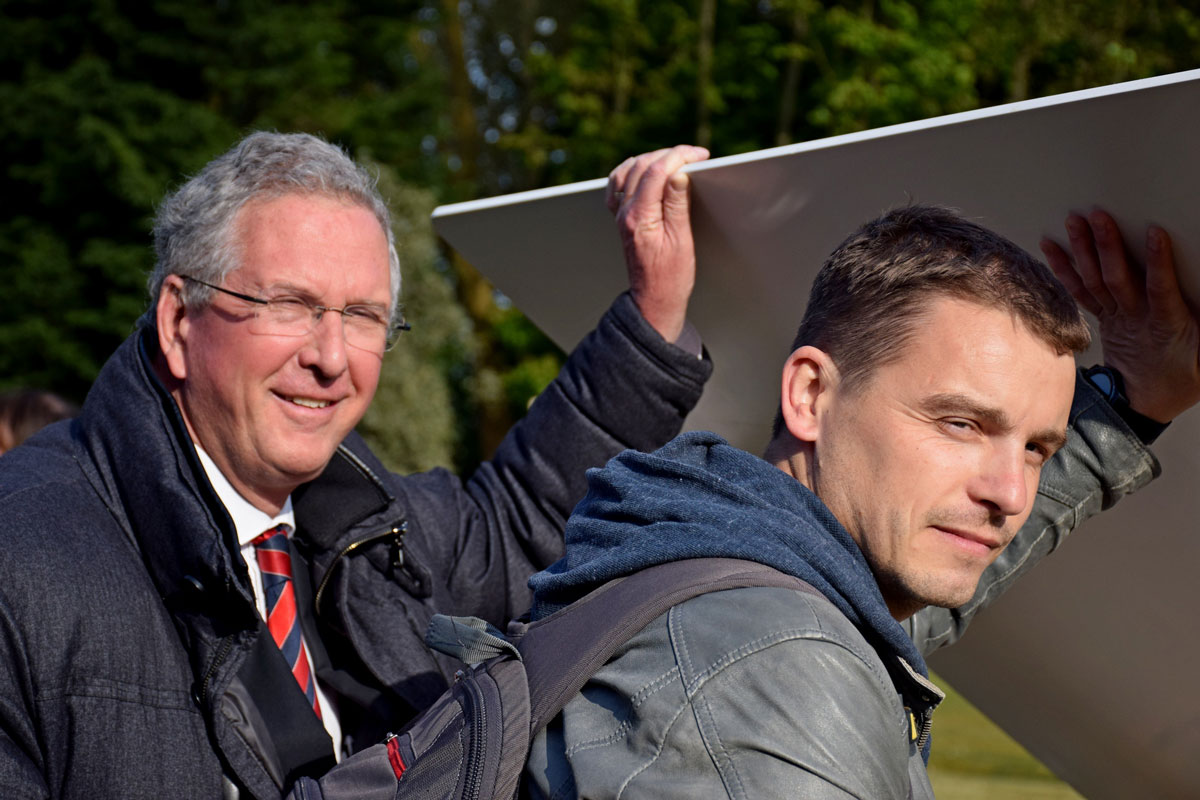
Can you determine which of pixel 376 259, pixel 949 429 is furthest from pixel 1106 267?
pixel 376 259

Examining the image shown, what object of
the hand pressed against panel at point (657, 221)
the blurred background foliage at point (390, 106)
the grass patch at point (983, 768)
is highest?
the hand pressed against panel at point (657, 221)

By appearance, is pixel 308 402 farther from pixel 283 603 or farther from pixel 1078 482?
pixel 1078 482

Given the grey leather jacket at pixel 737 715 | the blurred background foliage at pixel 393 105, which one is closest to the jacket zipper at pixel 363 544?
the grey leather jacket at pixel 737 715

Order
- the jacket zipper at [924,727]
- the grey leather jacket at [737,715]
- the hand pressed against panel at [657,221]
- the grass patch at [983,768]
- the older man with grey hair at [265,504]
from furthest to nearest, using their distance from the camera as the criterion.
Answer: the grass patch at [983,768], the hand pressed against panel at [657,221], the older man with grey hair at [265,504], the jacket zipper at [924,727], the grey leather jacket at [737,715]

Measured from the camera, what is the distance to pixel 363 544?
98.7 inches

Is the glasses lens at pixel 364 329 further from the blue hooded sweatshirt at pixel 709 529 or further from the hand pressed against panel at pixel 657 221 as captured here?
the blue hooded sweatshirt at pixel 709 529

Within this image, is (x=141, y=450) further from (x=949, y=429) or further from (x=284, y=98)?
(x=284, y=98)

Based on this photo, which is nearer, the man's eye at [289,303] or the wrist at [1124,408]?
the wrist at [1124,408]

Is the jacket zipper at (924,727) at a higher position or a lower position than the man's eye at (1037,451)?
lower

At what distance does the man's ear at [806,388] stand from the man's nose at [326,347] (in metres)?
1.13

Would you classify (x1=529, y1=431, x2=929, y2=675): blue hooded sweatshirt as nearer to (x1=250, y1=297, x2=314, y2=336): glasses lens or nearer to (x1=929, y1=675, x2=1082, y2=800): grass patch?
(x1=250, y1=297, x2=314, y2=336): glasses lens

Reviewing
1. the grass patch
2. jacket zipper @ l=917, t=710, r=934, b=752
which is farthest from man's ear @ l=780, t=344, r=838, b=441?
the grass patch

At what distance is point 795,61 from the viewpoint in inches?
799

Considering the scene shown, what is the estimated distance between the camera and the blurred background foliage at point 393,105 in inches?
746
